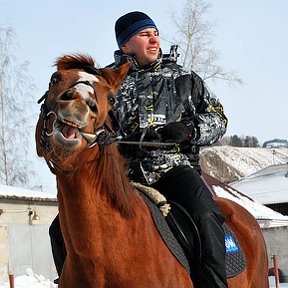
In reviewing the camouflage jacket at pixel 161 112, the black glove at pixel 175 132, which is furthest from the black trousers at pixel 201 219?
the black glove at pixel 175 132

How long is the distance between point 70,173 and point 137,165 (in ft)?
3.95

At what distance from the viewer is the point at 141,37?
4875 mm

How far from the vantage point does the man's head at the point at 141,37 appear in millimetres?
4859

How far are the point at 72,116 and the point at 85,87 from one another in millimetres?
227

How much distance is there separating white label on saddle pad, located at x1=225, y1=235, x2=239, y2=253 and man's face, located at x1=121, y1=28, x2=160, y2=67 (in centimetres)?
145

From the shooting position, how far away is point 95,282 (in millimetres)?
3715

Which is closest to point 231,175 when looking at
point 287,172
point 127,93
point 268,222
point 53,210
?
point 287,172

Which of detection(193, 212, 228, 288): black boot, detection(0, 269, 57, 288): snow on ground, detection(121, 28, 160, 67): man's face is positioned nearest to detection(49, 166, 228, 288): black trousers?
detection(193, 212, 228, 288): black boot

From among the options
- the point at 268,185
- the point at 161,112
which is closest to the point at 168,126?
the point at 161,112

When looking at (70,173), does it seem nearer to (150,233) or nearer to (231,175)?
(150,233)

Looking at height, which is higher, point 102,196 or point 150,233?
point 102,196

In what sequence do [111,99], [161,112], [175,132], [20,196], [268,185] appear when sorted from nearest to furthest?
[111,99], [175,132], [161,112], [20,196], [268,185]

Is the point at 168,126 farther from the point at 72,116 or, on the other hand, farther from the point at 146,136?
the point at 72,116

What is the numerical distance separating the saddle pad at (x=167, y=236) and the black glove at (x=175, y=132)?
483 mm
